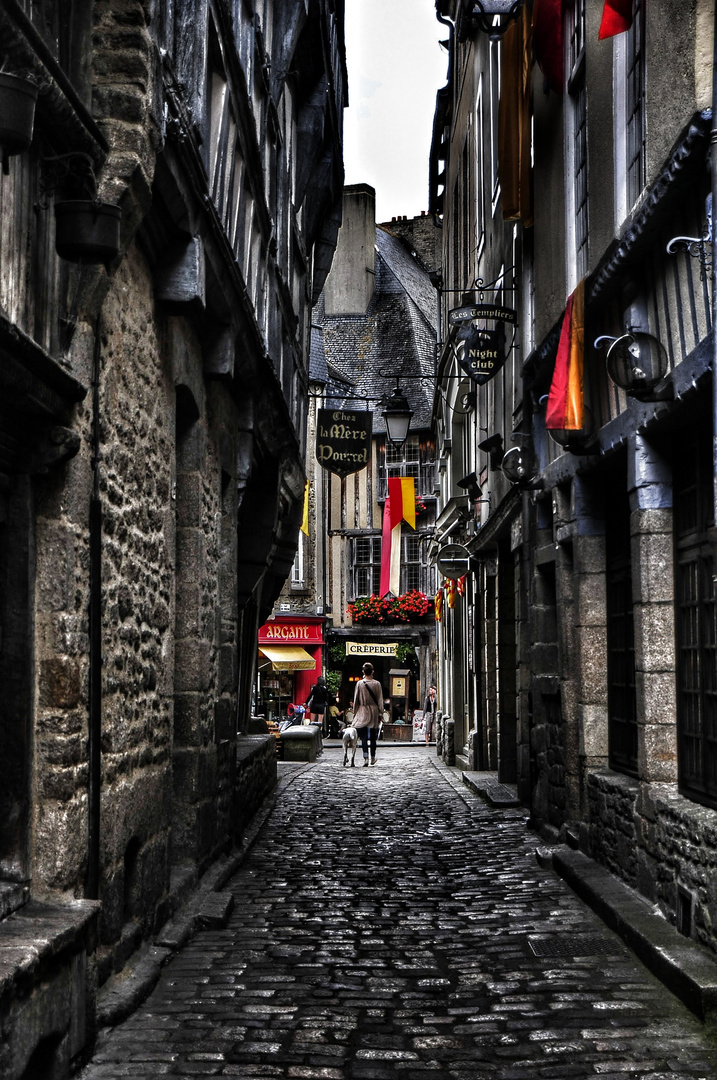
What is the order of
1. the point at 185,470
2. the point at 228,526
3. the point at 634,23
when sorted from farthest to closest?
the point at 228,526 → the point at 185,470 → the point at 634,23

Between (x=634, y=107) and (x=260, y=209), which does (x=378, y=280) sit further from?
(x=634, y=107)

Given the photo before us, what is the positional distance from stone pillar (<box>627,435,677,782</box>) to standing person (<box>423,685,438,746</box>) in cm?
2305

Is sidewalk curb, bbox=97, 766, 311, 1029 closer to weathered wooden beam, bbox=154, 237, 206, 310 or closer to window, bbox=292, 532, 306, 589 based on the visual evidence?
weathered wooden beam, bbox=154, 237, 206, 310

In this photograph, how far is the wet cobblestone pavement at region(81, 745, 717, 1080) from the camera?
4383 mm

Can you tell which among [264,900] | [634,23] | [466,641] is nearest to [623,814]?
[264,900]

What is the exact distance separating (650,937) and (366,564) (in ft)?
101

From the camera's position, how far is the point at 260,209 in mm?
9969

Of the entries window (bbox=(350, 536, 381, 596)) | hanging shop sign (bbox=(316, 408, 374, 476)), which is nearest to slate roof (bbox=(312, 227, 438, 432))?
window (bbox=(350, 536, 381, 596))

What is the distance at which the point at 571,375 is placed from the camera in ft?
25.2

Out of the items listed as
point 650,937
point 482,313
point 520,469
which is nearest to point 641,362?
point 650,937

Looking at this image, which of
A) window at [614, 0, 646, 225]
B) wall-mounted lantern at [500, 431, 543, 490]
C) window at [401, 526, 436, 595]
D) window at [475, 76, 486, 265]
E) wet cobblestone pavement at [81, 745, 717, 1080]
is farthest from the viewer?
window at [401, 526, 436, 595]

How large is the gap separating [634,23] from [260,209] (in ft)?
12.2

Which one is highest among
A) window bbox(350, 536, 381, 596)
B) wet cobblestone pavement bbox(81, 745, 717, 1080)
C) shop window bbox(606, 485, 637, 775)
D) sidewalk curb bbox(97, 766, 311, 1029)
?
window bbox(350, 536, 381, 596)

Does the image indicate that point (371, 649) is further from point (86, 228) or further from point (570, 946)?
point (86, 228)
